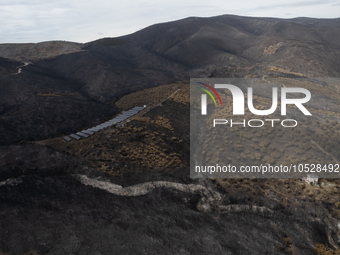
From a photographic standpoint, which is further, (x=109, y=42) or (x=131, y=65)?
(x=109, y=42)

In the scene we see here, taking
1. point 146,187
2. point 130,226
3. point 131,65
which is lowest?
point 130,226

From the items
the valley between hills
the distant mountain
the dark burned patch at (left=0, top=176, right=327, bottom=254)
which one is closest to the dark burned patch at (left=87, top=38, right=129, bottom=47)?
the distant mountain

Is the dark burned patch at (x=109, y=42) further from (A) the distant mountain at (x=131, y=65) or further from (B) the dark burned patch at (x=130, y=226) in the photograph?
(B) the dark burned patch at (x=130, y=226)

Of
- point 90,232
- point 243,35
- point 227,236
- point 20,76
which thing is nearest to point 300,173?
point 227,236

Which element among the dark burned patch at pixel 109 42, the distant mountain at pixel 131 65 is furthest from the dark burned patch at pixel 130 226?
the dark burned patch at pixel 109 42

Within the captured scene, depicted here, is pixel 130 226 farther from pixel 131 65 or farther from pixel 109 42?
pixel 109 42

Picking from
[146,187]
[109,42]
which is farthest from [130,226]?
[109,42]

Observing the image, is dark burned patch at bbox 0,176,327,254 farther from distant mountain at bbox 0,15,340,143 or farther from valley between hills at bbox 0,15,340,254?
distant mountain at bbox 0,15,340,143

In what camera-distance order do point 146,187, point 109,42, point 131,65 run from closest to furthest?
1. point 146,187
2. point 131,65
3. point 109,42

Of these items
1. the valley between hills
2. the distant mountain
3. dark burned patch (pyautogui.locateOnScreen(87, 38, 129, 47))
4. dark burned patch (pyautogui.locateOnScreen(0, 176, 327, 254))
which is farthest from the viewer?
dark burned patch (pyautogui.locateOnScreen(87, 38, 129, 47))
